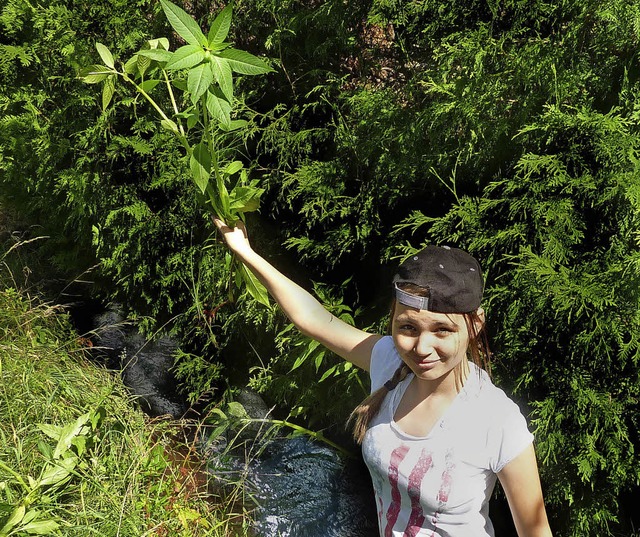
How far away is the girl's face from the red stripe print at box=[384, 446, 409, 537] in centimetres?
18

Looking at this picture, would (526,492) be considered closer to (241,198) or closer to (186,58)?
(241,198)

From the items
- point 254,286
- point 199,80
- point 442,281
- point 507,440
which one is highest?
point 199,80

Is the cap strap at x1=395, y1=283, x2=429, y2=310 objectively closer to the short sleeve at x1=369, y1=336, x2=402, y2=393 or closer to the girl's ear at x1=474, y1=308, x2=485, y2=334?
the girl's ear at x1=474, y1=308, x2=485, y2=334

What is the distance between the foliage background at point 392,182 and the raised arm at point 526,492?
2.85ft

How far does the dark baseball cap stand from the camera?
1682 millimetres

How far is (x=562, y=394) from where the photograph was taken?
2.58 meters

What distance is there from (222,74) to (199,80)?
64 mm

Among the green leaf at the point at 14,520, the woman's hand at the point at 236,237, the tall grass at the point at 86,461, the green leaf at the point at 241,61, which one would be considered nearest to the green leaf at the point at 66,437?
the tall grass at the point at 86,461

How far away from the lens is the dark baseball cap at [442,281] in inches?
66.2

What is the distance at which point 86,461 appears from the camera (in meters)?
3.35

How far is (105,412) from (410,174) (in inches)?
70.6

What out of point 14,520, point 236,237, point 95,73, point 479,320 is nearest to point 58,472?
point 14,520

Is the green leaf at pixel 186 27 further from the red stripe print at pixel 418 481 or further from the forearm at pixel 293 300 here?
the red stripe print at pixel 418 481

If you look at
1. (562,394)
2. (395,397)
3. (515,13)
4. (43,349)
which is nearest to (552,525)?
(562,394)
